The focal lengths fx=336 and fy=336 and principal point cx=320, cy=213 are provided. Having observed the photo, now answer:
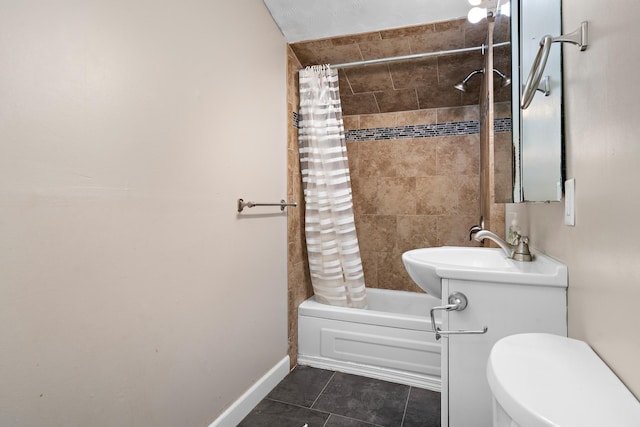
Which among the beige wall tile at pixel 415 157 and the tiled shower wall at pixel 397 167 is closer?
the tiled shower wall at pixel 397 167

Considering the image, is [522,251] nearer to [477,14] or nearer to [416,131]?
[477,14]

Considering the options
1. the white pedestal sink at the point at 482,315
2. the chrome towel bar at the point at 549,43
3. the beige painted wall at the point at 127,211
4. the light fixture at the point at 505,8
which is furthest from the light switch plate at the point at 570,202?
the beige painted wall at the point at 127,211

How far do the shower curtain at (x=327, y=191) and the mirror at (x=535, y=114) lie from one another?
109 centimetres

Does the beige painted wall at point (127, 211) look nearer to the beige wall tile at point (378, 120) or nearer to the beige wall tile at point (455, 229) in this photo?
the beige wall tile at point (378, 120)

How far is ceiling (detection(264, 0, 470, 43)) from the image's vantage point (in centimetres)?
191

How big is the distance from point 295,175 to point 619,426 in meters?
2.03

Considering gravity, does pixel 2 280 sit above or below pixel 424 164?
below

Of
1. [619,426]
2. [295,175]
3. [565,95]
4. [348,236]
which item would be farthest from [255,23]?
[619,426]

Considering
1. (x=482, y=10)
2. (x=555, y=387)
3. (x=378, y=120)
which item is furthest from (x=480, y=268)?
(x=378, y=120)

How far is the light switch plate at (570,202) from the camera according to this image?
3.24 feet

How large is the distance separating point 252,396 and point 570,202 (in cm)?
170

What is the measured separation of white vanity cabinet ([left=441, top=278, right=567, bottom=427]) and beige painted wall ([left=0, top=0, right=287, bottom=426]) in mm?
1014

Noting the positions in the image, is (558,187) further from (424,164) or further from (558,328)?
(424,164)

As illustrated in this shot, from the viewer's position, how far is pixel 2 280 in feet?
2.68
